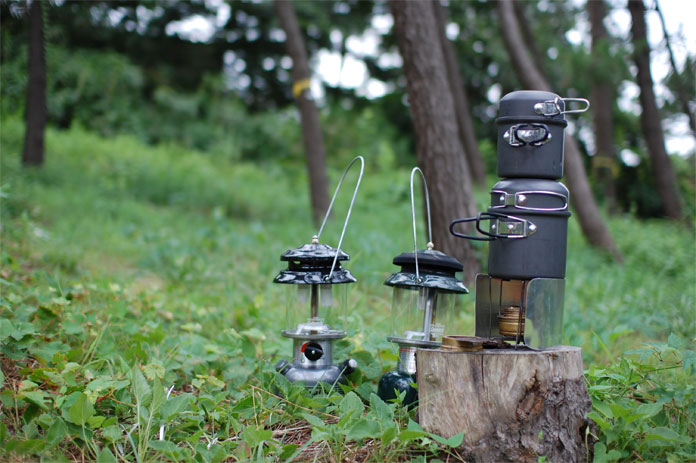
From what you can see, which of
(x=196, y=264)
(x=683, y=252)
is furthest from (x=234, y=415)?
(x=683, y=252)

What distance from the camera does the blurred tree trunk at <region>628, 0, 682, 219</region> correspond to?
920 centimetres

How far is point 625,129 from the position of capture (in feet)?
51.7

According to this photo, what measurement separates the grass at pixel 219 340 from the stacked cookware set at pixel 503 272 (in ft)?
0.66

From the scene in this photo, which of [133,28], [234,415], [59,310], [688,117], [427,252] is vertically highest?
[133,28]

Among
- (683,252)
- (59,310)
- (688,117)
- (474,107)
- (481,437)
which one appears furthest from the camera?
(474,107)

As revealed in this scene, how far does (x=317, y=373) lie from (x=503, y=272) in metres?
0.91

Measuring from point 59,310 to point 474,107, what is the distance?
1497cm

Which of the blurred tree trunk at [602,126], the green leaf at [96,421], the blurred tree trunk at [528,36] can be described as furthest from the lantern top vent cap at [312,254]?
the blurred tree trunk at [602,126]

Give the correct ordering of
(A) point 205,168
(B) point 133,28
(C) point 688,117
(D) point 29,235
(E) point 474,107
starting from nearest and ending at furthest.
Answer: (D) point 29,235
(C) point 688,117
(A) point 205,168
(B) point 133,28
(E) point 474,107

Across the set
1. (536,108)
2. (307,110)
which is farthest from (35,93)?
(536,108)

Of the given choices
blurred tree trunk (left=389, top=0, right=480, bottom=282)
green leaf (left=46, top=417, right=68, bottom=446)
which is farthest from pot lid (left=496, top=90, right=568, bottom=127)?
blurred tree trunk (left=389, top=0, right=480, bottom=282)

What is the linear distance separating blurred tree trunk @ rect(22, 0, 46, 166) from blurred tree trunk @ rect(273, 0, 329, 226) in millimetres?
3364

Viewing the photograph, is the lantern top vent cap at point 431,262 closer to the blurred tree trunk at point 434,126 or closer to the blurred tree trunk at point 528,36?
the blurred tree trunk at point 434,126

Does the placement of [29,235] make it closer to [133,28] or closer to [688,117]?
[688,117]
